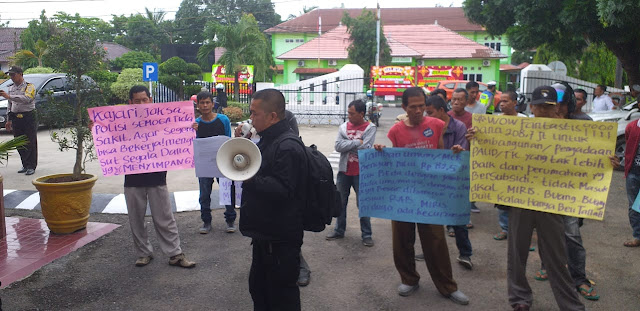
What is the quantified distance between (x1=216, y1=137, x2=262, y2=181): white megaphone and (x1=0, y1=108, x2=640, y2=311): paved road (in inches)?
65.8

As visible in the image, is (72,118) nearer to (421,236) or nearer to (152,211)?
(152,211)

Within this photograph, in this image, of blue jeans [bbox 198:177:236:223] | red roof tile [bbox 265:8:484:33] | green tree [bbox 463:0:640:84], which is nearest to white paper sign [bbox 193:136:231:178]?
blue jeans [bbox 198:177:236:223]

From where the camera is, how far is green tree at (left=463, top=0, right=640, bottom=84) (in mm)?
8742

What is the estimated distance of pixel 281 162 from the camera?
311cm

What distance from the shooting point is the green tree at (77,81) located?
19.2ft

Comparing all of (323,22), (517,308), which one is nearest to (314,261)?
(517,308)

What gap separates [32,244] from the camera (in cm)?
580

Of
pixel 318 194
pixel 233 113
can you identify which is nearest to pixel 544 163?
pixel 318 194

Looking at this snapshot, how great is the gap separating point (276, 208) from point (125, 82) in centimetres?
2339

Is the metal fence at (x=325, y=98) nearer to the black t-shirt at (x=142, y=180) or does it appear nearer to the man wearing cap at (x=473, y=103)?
the man wearing cap at (x=473, y=103)

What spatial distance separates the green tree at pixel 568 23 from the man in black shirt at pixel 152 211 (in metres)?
7.54

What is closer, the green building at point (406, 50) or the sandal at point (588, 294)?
the sandal at point (588, 294)

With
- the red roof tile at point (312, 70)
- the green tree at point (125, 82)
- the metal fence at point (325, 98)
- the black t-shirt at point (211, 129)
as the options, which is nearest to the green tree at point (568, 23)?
the metal fence at point (325, 98)

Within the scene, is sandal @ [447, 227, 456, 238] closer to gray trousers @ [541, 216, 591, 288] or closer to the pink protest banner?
gray trousers @ [541, 216, 591, 288]
